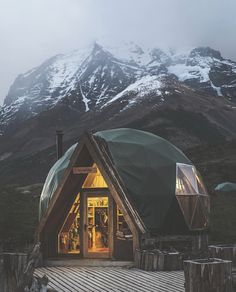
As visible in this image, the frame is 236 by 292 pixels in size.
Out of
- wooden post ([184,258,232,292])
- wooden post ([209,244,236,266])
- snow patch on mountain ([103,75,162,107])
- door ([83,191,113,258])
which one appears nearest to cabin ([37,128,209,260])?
door ([83,191,113,258])

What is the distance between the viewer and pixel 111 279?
13430 millimetres

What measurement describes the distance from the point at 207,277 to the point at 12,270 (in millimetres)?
3683

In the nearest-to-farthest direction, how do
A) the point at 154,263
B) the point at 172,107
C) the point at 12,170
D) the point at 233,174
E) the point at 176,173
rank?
the point at 154,263
the point at 176,173
the point at 233,174
the point at 12,170
the point at 172,107

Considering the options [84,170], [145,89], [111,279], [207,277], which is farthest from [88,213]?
[145,89]

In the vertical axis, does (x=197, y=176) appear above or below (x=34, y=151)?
below

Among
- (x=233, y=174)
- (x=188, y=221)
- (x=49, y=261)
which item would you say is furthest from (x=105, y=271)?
(x=233, y=174)

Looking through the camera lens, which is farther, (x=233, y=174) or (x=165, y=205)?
Answer: (x=233, y=174)

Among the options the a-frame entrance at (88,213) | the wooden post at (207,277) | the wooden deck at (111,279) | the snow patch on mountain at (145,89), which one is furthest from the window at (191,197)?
the snow patch on mountain at (145,89)

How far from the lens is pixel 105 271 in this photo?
15.1 meters

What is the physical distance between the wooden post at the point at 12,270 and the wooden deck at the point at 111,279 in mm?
1840

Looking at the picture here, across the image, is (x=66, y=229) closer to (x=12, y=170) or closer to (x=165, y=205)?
(x=165, y=205)

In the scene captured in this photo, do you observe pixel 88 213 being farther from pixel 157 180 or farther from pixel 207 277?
pixel 207 277

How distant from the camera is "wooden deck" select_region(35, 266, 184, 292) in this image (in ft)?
39.1

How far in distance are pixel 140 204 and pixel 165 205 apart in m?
0.87
